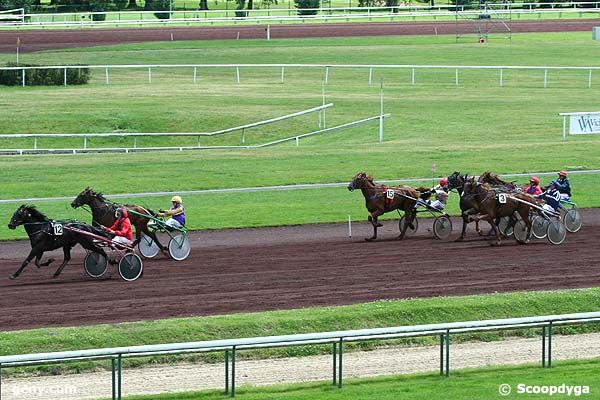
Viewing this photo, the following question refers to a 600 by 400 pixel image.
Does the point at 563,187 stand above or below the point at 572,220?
above

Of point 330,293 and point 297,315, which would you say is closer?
point 297,315

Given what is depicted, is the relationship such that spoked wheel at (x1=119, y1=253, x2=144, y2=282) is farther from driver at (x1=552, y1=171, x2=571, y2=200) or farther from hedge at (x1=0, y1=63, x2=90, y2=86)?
hedge at (x1=0, y1=63, x2=90, y2=86)

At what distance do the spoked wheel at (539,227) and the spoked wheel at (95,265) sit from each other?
856 centimetres

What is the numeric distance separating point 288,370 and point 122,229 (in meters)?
6.95

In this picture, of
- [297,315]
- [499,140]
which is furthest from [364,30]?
[297,315]

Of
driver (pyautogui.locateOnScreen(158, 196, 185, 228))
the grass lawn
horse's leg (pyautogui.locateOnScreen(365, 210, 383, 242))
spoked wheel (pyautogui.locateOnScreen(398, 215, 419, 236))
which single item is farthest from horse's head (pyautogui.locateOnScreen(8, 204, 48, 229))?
spoked wheel (pyautogui.locateOnScreen(398, 215, 419, 236))

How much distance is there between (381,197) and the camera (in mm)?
24812

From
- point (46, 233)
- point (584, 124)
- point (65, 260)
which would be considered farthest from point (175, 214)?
point (584, 124)

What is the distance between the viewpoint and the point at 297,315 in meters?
17.4

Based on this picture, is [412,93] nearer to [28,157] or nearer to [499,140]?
[499,140]

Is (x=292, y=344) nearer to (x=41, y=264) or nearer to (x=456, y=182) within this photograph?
(x=41, y=264)

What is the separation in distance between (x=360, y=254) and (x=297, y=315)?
19.5 feet

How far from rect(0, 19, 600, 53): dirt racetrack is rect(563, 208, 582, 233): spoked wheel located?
39.4m

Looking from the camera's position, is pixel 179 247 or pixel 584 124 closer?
pixel 179 247
